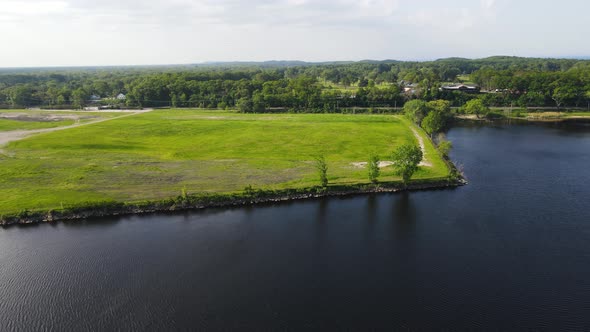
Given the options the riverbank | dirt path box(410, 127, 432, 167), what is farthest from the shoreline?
the riverbank

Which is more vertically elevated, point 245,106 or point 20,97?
point 20,97

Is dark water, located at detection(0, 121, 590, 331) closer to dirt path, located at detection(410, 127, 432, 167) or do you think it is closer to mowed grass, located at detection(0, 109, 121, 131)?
dirt path, located at detection(410, 127, 432, 167)

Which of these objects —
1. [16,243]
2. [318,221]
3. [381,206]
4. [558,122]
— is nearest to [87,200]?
[16,243]

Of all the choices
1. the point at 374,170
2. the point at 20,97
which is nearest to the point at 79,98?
the point at 20,97

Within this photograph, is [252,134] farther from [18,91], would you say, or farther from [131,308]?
[18,91]

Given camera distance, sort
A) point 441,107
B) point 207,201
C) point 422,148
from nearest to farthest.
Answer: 1. point 207,201
2. point 422,148
3. point 441,107

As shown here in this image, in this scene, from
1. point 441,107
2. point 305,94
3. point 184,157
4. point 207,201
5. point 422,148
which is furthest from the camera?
point 305,94

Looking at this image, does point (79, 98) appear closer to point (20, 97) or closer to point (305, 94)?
point (20, 97)
